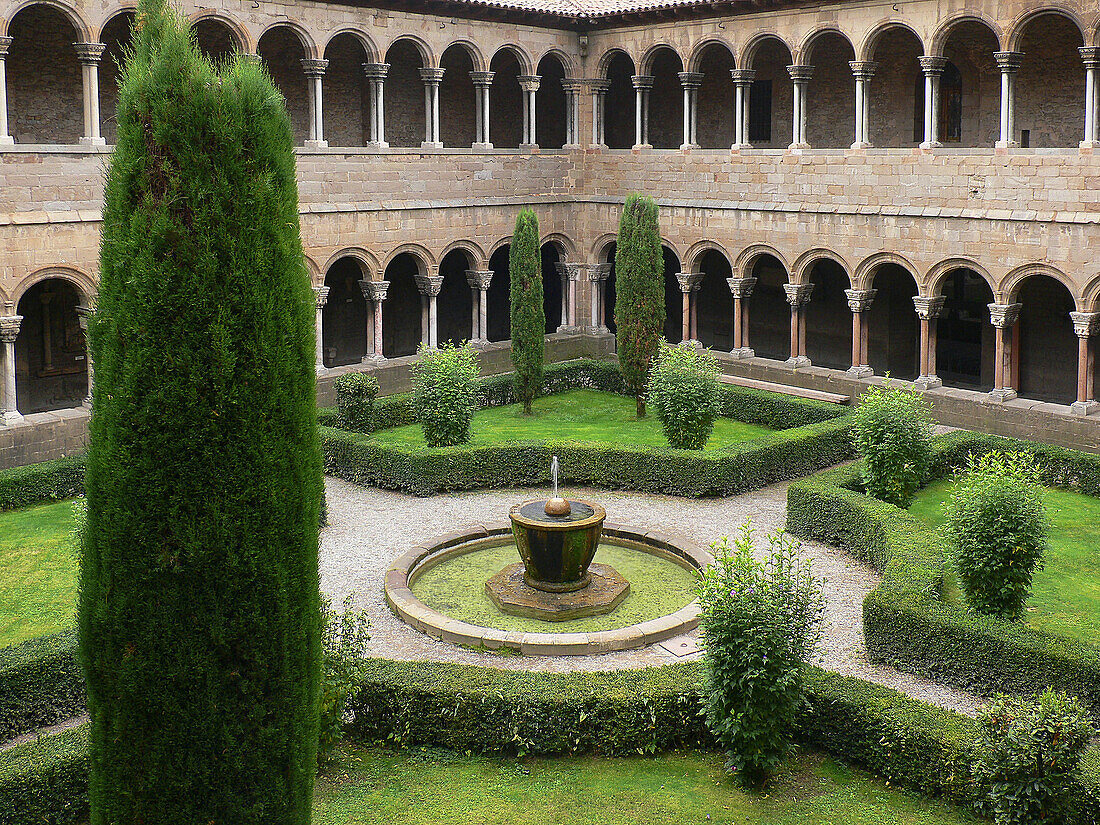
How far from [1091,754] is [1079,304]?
37.9 feet

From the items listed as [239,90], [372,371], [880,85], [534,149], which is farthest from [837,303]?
[239,90]

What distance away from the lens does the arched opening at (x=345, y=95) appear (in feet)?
79.0

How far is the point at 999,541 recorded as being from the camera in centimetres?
1016

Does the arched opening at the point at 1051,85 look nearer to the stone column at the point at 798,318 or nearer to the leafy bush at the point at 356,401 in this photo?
the stone column at the point at 798,318

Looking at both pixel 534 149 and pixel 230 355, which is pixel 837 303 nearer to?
pixel 534 149

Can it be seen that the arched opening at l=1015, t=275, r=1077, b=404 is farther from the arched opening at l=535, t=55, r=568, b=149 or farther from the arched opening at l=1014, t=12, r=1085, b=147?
the arched opening at l=535, t=55, r=568, b=149

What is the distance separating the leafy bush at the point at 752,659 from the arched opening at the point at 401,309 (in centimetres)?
1923

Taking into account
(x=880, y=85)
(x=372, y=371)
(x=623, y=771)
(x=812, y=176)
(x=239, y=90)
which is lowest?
(x=623, y=771)

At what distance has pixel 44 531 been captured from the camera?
14.5 meters

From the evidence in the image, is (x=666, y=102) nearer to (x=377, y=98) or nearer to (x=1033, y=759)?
(x=377, y=98)

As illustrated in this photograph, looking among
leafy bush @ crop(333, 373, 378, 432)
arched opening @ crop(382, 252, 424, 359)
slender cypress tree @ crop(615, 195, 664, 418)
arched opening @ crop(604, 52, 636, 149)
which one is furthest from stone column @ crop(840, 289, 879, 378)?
arched opening @ crop(382, 252, 424, 359)

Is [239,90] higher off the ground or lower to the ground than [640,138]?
lower

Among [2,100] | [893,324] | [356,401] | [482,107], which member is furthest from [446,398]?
[893,324]

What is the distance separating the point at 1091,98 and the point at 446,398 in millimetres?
→ 10761
